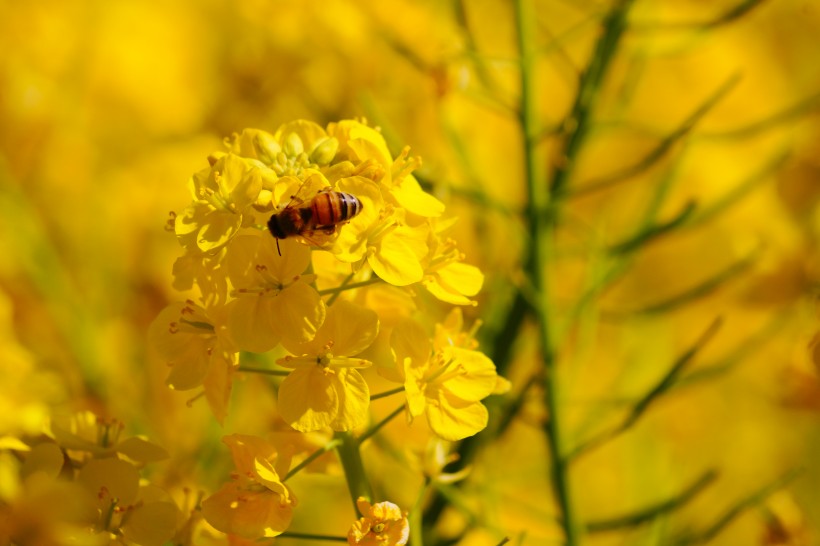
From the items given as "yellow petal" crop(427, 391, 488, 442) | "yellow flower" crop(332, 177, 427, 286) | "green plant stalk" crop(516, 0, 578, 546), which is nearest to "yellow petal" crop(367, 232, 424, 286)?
"yellow flower" crop(332, 177, 427, 286)

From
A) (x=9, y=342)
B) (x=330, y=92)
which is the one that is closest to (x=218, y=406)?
(x=9, y=342)

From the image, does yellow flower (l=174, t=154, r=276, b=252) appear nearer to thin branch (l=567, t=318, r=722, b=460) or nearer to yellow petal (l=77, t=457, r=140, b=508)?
yellow petal (l=77, t=457, r=140, b=508)

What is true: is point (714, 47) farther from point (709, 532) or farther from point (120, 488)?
point (120, 488)

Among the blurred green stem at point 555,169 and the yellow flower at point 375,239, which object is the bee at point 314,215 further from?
the blurred green stem at point 555,169

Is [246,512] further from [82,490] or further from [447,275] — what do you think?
[447,275]

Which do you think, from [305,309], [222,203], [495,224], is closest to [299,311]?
[305,309]

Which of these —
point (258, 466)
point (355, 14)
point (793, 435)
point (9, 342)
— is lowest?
point (793, 435)
